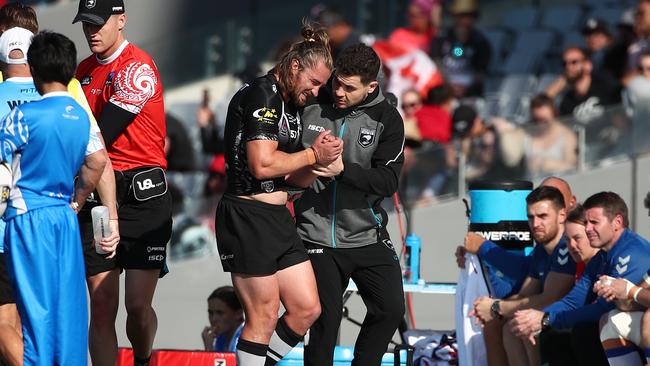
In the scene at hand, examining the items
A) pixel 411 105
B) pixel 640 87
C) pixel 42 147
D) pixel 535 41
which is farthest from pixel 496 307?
pixel 535 41

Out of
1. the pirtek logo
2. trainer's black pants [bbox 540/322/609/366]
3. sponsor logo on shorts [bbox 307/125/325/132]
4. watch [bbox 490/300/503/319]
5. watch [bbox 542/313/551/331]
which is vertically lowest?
trainer's black pants [bbox 540/322/609/366]

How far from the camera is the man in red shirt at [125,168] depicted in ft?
22.6

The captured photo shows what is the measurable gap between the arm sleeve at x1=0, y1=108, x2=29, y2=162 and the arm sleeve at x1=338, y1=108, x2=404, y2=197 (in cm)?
165

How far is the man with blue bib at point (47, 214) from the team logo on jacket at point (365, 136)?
158 cm

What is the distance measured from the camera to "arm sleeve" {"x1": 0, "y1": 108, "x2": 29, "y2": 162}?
584cm

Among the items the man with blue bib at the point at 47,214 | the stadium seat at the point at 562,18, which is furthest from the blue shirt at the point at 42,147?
the stadium seat at the point at 562,18

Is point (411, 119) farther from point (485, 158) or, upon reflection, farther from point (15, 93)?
point (15, 93)

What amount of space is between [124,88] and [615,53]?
665 centimetres

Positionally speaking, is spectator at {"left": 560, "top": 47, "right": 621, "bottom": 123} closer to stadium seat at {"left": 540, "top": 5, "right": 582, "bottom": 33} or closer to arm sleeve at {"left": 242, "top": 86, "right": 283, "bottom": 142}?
stadium seat at {"left": 540, "top": 5, "right": 582, "bottom": 33}

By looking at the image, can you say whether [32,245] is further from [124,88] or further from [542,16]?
[542,16]

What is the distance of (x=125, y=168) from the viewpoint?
696 cm

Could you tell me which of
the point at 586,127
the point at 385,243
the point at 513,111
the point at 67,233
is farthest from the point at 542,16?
the point at 67,233

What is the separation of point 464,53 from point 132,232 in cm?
729

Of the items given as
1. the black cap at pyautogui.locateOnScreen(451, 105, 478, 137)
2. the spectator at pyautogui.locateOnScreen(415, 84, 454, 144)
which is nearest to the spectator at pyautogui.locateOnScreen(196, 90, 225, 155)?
the spectator at pyautogui.locateOnScreen(415, 84, 454, 144)
